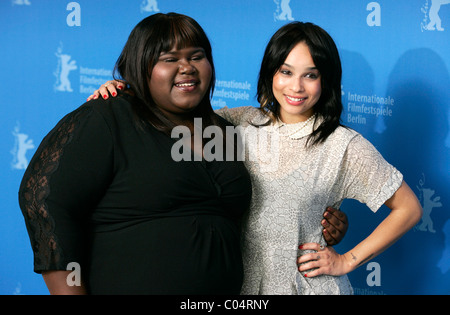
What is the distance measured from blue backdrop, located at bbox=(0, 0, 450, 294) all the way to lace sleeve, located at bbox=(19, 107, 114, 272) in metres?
1.30

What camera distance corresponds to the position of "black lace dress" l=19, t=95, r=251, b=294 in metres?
1.25

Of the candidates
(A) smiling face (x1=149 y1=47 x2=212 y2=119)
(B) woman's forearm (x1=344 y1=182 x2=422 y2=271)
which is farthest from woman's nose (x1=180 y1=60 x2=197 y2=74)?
(B) woman's forearm (x1=344 y1=182 x2=422 y2=271)

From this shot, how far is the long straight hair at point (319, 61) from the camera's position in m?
1.53

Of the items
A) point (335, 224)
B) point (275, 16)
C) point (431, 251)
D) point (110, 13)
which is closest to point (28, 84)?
point (110, 13)

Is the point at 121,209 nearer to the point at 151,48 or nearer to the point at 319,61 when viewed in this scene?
the point at 151,48

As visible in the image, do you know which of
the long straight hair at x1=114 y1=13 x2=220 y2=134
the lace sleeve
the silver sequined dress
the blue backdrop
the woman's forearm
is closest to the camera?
the lace sleeve

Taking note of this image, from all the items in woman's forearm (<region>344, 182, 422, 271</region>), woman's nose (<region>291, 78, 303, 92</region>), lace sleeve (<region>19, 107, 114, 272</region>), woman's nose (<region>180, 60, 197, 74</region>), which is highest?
woman's nose (<region>180, 60, 197, 74</region>)

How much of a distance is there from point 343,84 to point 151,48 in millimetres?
1126

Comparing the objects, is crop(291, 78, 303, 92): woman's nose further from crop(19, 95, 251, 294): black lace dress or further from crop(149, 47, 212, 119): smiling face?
crop(19, 95, 251, 294): black lace dress

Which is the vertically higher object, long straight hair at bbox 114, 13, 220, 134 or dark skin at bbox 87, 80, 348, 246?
long straight hair at bbox 114, 13, 220, 134

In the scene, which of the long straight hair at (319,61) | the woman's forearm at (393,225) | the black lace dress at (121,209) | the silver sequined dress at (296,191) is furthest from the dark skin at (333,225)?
the black lace dress at (121,209)

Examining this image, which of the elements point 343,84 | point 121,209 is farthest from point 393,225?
point 121,209

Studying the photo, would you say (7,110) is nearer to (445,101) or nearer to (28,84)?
(28,84)

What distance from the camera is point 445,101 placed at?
6.56 feet
